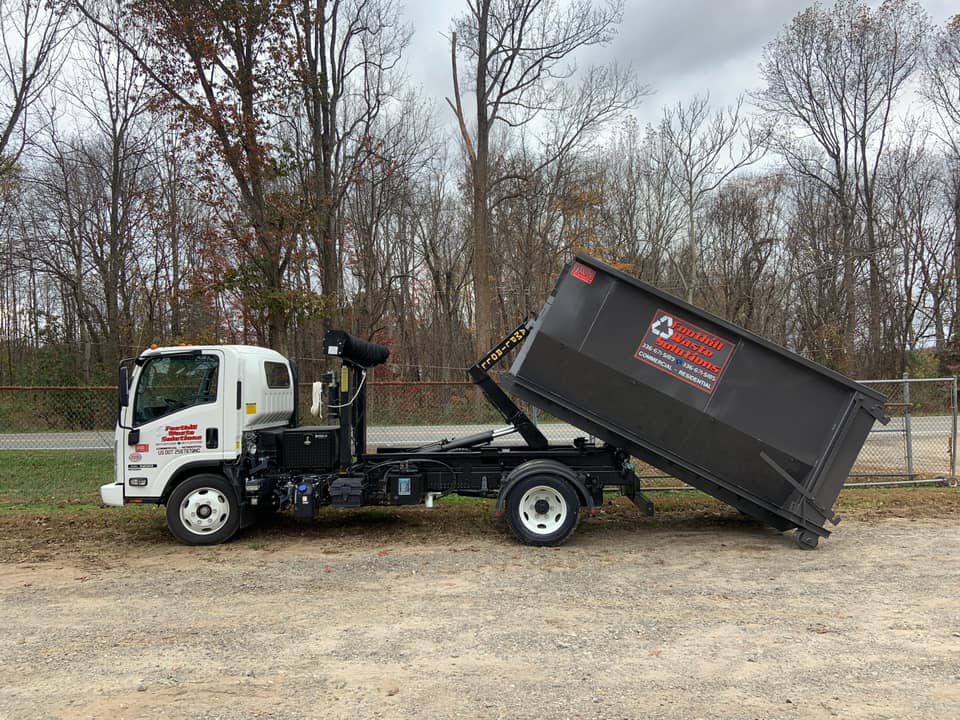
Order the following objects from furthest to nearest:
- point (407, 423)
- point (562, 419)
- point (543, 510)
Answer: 1. point (407, 423)
2. point (543, 510)
3. point (562, 419)

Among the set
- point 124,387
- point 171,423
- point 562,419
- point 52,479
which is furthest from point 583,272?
point 52,479

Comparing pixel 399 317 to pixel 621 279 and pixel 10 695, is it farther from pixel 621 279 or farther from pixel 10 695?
pixel 10 695

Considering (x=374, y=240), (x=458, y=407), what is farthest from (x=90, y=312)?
(x=458, y=407)

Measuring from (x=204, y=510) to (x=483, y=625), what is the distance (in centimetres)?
409

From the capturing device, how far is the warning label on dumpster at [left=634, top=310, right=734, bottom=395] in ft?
23.5

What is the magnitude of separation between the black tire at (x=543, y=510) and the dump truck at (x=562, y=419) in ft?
0.05

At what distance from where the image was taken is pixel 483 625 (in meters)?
5.24

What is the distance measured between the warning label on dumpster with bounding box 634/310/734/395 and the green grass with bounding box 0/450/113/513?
8.44m

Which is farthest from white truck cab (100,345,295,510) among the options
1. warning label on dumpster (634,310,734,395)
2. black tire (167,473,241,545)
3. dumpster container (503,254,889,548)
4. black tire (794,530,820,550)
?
black tire (794,530,820,550)

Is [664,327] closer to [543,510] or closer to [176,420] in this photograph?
[543,510]

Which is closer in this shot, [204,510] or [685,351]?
[685,351]

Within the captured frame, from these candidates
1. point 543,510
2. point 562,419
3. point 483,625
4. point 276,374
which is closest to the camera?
point 483,625

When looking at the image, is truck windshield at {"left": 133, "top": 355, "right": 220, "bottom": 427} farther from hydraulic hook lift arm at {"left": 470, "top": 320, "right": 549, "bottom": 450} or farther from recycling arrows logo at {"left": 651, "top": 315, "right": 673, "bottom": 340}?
recycling arrows logo at {"left": 651, "top": 315, "right": 673, "bottom": 340}

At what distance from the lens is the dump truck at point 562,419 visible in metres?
7.11
